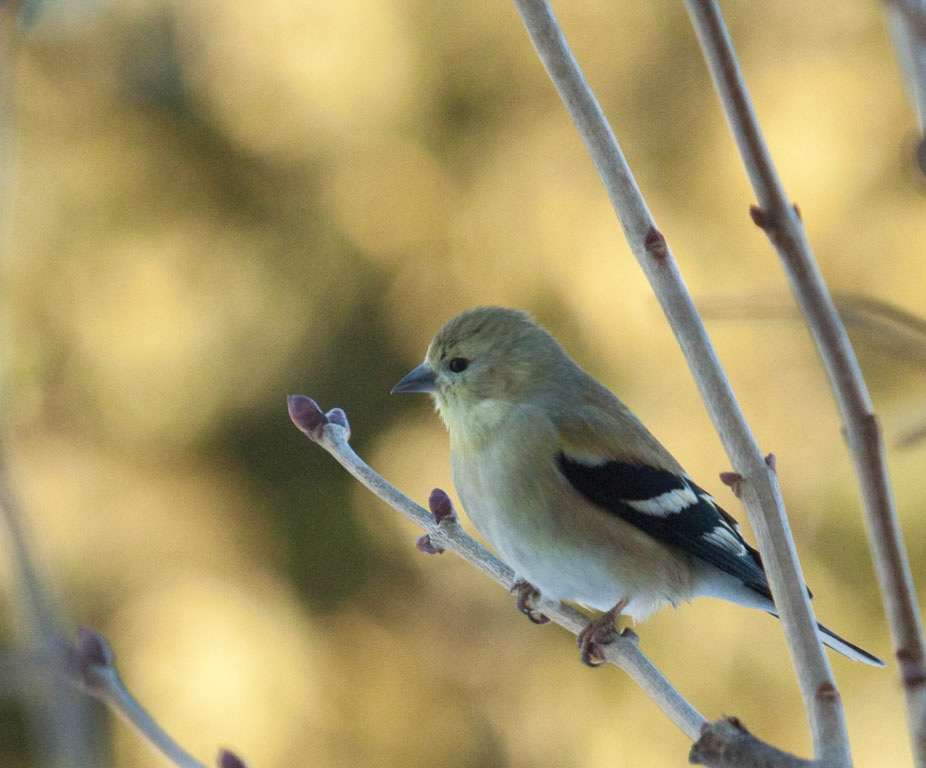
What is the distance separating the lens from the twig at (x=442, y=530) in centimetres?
154

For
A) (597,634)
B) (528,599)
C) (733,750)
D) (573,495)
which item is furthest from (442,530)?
(733,750)

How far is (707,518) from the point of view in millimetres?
2584

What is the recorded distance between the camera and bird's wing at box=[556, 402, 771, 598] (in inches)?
97.5

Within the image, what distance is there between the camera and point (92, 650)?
1.29 m

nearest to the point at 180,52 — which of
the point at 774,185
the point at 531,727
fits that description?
the point at 531,727

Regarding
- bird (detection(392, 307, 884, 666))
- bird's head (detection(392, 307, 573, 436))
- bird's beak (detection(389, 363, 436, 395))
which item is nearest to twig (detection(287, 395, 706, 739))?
bird (detection(392, 307, 884, 666))

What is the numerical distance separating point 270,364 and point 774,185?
12.7ft

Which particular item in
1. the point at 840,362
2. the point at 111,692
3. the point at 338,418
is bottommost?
the point at 111,692

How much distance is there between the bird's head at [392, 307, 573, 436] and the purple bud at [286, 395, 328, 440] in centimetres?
84

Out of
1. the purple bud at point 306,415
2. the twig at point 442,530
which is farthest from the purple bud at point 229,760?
the purple bud at point 306,415

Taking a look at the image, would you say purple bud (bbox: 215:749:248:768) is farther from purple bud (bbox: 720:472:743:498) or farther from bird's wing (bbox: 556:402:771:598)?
bird's wing (bbox: 556:402:771:598)

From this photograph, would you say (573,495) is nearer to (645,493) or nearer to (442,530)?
(645,493)

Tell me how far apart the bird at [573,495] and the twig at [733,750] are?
1322mm

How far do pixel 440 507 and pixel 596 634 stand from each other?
1.58 ft
